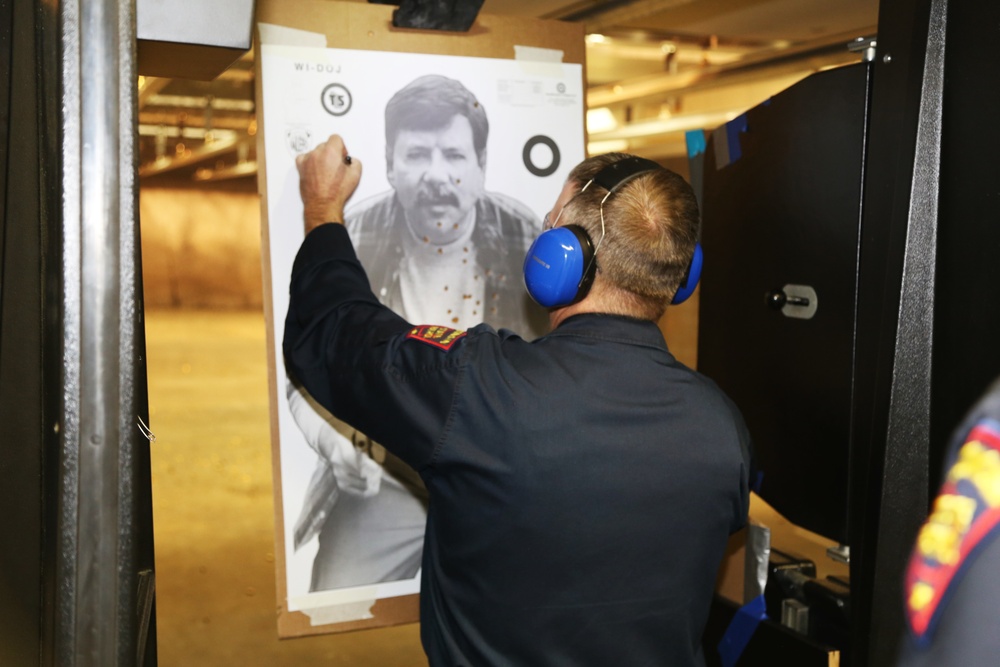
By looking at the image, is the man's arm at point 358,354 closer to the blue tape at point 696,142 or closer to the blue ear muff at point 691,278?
the blue ear muff at point 691,278

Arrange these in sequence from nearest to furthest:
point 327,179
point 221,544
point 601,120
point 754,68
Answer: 1. point 327,179
2. point 221,544
3. point 754,68
4. point 601,120

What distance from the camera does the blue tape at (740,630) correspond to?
160cm

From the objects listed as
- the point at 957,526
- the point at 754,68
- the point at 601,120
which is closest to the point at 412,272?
the point at 957,526

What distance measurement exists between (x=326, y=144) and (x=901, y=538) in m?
1.11

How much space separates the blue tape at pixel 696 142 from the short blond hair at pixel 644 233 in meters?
0.84

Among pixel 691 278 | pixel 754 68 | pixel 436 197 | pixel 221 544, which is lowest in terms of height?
pixel 221 544

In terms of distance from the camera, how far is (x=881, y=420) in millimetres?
1235

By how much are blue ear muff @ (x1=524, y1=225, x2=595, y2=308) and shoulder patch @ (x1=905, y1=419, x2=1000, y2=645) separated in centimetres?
86

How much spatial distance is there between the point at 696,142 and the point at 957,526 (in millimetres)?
1788

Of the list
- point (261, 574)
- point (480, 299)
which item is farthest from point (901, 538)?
point (261, 574)

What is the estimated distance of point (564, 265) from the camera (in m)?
1.18

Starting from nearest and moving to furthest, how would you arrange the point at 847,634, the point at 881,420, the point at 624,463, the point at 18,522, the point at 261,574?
the point at 18,522
the point at 624,463
the point at 881,420
the point at 847,634
the point at 261,574

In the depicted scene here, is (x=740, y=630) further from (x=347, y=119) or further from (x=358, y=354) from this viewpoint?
(x=347, y=119)

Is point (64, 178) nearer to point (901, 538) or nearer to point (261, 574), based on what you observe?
point (901, 538)
